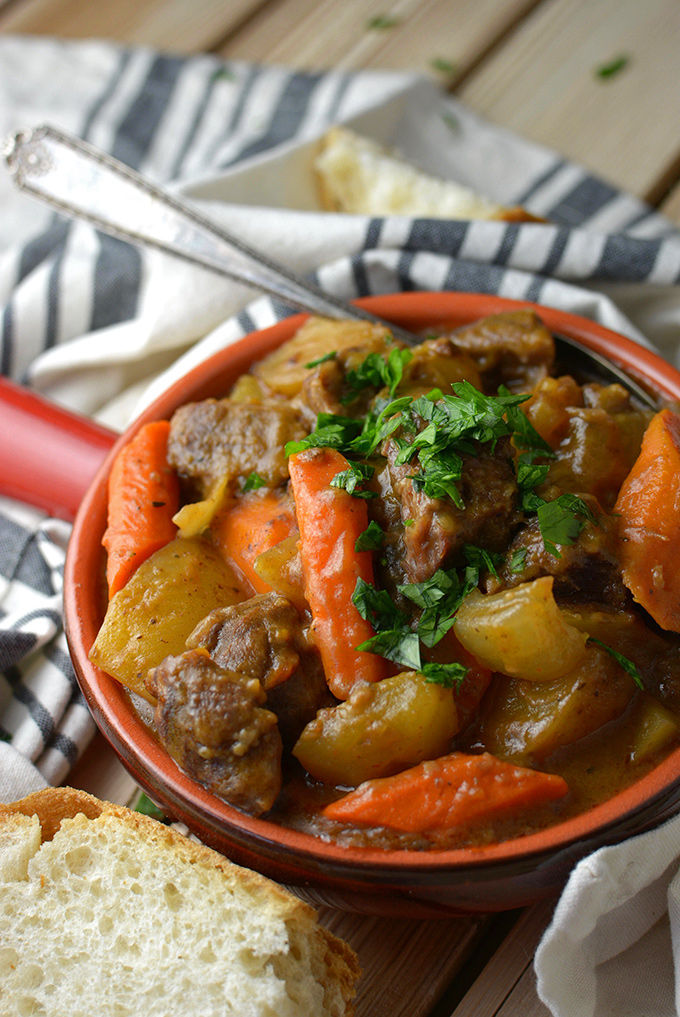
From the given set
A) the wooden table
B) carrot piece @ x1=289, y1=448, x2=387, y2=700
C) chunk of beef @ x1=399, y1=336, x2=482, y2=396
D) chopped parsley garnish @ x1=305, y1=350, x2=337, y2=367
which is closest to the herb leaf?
carrot piece @ x1=289, y1=448, x2=387, y2=700

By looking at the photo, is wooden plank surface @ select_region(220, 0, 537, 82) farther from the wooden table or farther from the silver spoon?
the silver spoon

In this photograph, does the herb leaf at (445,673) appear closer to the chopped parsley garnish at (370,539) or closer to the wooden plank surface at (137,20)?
the chopped parsley garnish at (370,539)

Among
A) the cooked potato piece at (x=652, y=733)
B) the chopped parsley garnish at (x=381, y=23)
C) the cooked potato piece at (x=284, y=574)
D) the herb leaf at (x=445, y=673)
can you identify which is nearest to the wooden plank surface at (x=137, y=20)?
the chopped parsley garnish at (x=381, y=23)

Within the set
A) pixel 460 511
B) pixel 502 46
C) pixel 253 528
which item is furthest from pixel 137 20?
pixel 460 511

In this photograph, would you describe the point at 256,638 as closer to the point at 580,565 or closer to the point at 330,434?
the point at 330,434

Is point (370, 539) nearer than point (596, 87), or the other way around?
point (370, 539)

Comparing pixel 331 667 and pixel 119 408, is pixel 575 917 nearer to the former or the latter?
pixel 331 667
